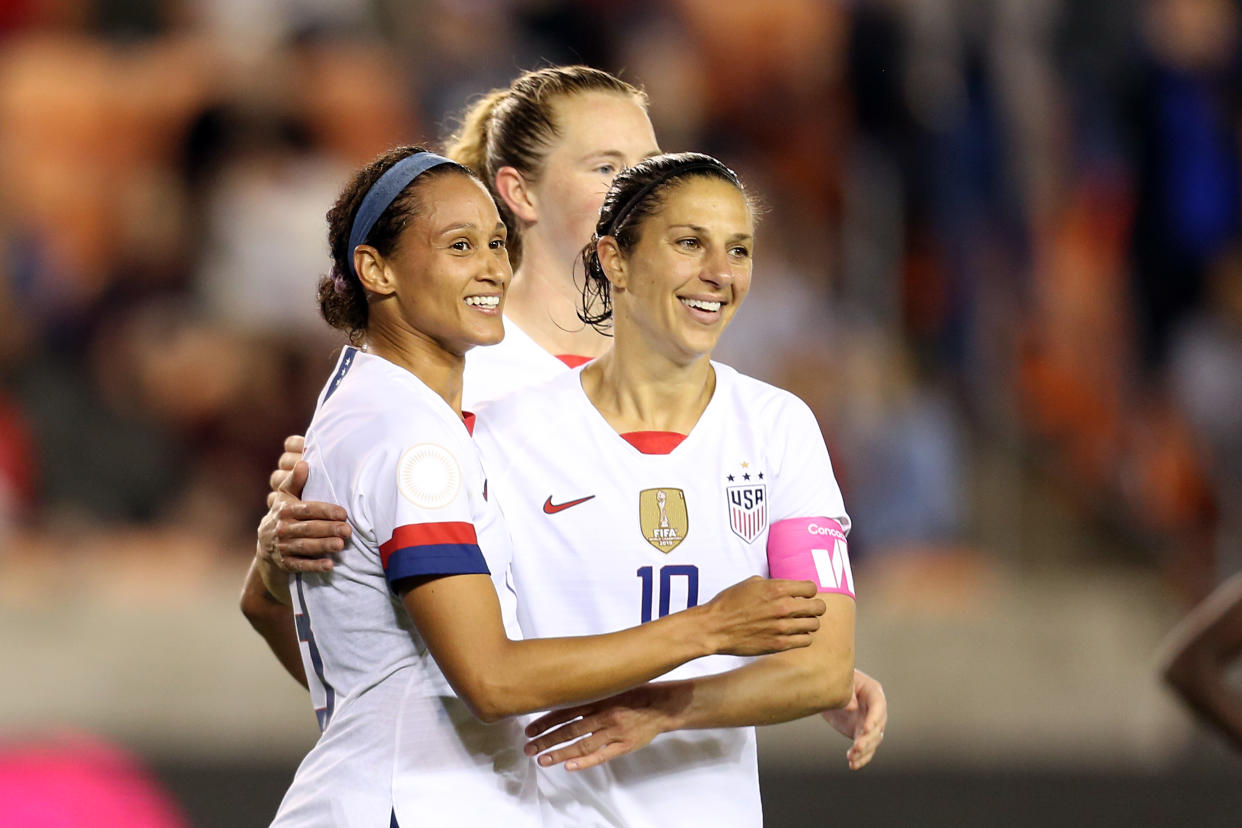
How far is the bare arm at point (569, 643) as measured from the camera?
2574mm

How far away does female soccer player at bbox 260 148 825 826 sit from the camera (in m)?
2.60

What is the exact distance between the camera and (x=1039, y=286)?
25.4 ft

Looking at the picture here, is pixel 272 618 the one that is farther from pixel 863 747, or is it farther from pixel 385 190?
pixel 863 747

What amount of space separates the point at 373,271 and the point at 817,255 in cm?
502

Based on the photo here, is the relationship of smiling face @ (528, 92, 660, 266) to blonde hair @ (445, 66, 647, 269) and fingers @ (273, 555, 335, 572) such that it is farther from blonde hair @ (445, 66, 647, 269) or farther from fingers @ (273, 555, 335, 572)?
fingers @ (273, 555, 335, 572)

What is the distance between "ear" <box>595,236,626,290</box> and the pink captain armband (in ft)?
1.69

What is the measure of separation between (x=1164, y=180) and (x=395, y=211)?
18.8 ft

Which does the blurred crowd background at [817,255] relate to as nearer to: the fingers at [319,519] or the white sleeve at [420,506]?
the fingers at [319,519]

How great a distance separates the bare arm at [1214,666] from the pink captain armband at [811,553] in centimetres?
159

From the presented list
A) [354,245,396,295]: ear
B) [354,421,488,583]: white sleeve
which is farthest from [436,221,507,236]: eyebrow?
[354,421,488,583]: white sleeve

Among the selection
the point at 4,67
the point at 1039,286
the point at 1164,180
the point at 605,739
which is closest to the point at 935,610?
the point at 1039,286

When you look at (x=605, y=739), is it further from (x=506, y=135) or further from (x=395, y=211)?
(x=506, y=135)

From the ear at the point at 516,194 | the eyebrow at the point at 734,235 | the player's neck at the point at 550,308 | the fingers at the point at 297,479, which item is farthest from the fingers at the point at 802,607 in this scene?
the ear at the point at 516,194

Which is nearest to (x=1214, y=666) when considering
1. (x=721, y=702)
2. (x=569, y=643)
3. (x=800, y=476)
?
(x=800, y=476)
